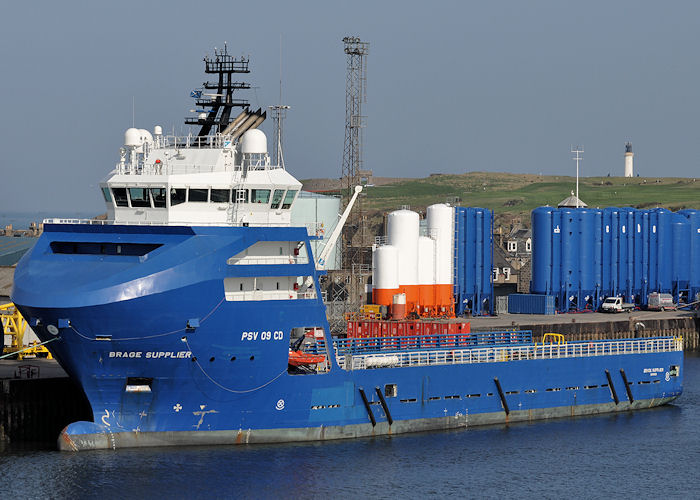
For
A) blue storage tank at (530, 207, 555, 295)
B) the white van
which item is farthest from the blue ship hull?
the white van

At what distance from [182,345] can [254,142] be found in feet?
24.4

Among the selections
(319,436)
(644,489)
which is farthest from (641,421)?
(319,436)

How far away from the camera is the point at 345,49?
3433 inches

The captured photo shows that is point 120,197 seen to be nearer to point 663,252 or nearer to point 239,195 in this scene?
point 239,195

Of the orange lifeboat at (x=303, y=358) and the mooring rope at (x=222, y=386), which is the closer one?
the mooring rope at (x=222, y=386)

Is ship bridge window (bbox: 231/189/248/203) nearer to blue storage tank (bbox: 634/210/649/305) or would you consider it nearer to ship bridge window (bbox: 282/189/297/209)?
ship bridge window (bbox: 282/189/297/209)

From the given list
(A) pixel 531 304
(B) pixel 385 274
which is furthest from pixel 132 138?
(A) pixel 531 304

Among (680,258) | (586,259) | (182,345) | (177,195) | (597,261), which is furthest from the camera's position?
(680,258)

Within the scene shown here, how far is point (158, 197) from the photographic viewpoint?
41.3 m

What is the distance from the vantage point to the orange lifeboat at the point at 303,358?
142ft

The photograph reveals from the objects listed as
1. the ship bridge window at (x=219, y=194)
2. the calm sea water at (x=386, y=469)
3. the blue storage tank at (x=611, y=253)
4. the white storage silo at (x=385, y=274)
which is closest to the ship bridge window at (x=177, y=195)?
the ship bridge window at (x=219, y=194)

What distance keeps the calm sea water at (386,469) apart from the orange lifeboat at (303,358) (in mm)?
2931

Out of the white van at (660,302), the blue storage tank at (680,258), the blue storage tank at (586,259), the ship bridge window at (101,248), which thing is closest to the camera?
the ship bridge window at (101,248)

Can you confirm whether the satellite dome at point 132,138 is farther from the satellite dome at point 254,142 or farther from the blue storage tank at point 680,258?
the blue storage tank at point 680,258
